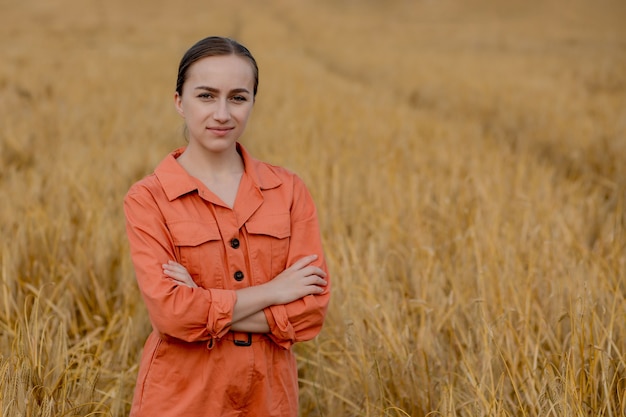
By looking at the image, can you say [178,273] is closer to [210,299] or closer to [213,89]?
[210,299]

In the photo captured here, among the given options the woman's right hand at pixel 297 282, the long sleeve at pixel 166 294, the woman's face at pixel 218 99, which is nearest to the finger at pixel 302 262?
the woman's right hand at pixel 297 282

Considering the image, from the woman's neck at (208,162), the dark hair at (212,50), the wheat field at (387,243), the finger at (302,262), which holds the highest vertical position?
the dark hair at (212,50)

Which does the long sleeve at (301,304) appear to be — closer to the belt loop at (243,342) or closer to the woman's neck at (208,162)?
the belt loop at (243,342)

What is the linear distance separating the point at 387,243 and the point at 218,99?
156cm

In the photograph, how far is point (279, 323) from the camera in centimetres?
138

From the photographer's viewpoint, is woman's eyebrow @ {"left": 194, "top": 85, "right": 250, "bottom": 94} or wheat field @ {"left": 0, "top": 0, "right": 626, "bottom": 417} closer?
→ woman's eyebrow @ {"left": 194, "top": 85, "right": 250, "bottom": 94}

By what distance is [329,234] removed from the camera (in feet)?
9.87

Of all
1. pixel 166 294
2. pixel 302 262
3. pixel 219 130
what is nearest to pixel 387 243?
pixel 302 262

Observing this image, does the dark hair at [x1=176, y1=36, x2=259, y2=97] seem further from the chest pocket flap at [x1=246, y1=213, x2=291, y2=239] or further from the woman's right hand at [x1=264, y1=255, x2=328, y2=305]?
the woman's right hand at [x1=264, y1=255, x2=328, y2=305]

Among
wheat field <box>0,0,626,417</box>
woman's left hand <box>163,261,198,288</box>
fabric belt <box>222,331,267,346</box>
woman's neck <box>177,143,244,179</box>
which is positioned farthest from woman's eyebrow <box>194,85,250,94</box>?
wheat field <box>0,0,626,417</box>

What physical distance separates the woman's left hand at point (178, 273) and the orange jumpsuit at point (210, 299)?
0.04 ft

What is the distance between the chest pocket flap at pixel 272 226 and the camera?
1.41m

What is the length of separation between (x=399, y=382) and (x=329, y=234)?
1266 mm

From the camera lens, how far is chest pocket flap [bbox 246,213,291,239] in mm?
1411
